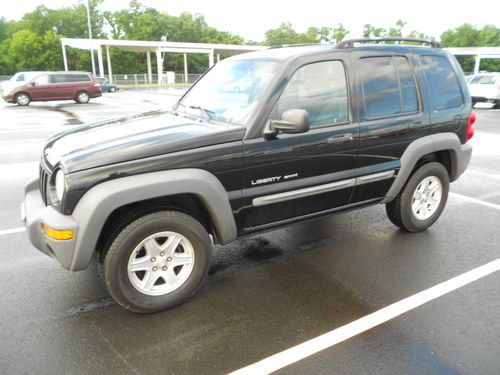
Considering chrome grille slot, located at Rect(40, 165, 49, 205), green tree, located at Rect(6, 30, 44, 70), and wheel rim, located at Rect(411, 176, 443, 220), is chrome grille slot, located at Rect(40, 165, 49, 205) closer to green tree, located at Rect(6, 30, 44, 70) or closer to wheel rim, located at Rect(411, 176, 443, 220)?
wheel rim, located at Rect(411, 176, 443, 220)

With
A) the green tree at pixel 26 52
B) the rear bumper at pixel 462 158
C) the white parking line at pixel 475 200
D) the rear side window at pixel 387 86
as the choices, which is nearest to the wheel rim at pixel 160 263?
the rear side window at pixel 387 86

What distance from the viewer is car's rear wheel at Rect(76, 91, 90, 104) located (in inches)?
868

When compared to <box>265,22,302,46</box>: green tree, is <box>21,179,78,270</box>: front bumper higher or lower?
lower

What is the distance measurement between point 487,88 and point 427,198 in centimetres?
1888

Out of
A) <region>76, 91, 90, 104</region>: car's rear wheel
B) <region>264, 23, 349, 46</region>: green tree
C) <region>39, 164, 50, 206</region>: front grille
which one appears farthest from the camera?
<region>264, 23, 349, 46</region>: green tree

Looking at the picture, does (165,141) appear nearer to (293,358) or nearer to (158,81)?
(293,358)

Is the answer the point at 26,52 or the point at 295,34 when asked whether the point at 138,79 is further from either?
the point at 295,34

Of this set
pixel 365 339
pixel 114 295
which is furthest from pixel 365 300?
pixel 114 295

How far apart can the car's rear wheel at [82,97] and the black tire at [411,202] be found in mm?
20897

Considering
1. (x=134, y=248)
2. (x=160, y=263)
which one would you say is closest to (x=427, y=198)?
(x=160, y=263)

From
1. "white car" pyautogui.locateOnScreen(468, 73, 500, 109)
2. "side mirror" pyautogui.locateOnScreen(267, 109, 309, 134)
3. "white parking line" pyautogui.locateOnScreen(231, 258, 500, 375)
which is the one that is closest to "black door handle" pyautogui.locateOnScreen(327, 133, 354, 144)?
"side mirror" pyautogui.locateOnScreen(267, 109, 309, 134)

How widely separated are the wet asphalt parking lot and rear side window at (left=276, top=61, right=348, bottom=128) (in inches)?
54.4

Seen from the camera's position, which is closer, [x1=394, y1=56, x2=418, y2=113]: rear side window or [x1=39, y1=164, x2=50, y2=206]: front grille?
[x1=39, y1=164, x2=50, y2=206]: front grille

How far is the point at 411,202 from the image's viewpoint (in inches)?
177
